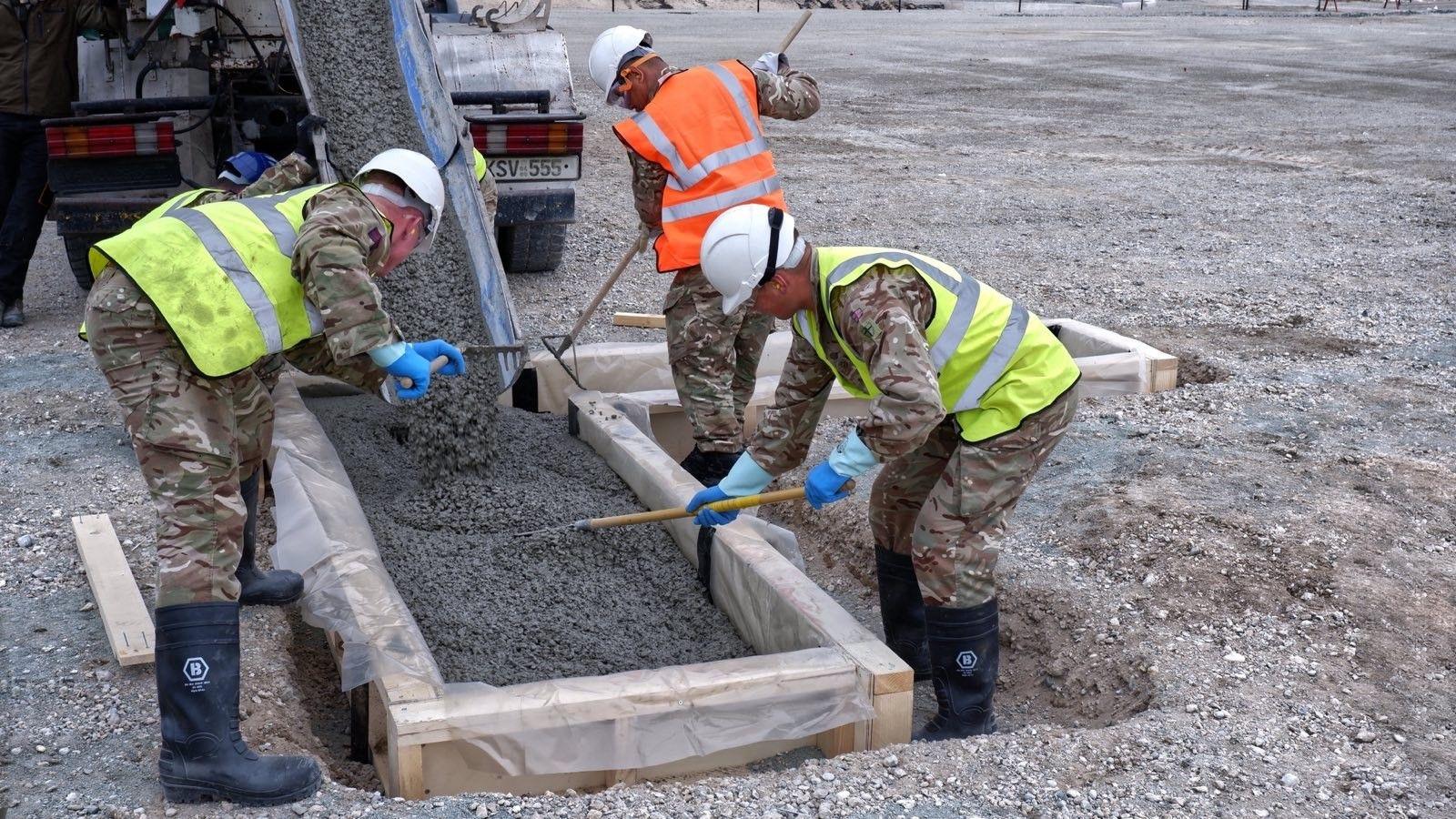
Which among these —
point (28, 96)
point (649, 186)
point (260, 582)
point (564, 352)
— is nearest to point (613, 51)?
point (649, 186)

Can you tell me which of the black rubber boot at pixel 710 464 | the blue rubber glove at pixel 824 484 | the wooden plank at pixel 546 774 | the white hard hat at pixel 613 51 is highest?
the white hard hat at pixel 613 51

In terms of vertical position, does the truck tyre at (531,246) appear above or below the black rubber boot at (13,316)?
above

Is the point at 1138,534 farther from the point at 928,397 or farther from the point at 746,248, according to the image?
the point at 746,248

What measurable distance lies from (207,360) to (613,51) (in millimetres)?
2272

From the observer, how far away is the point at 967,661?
3.38 metres

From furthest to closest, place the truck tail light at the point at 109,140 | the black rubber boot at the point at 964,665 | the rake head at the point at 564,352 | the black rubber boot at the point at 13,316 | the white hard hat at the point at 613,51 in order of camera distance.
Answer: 1. the black rubber boot at the point at 13,316
2. the truck tail light at the point at 109,140
3. the rake head at the point at 564,352
4. the white hard hat at the point at 613,51
5. the black rubber boot at the point at 964,665

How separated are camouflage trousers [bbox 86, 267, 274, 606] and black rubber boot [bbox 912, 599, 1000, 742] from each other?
172 cm

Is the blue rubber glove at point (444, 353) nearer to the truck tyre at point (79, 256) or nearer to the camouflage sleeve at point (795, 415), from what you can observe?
the camouflage sleeve at point (795, 415)

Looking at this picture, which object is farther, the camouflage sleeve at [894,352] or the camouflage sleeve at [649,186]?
the camouflage sleeve at [649,186]

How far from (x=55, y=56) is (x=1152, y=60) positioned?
49.6 ft

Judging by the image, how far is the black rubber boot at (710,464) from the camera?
16.3 ft

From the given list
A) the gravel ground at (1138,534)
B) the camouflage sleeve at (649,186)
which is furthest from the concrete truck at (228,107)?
the camouflage sleeve at (649,186)

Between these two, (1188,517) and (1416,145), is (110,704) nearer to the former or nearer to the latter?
(1188,517)

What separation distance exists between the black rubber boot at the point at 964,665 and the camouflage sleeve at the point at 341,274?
1.55 m
